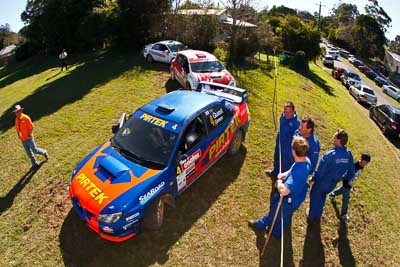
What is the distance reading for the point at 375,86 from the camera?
35281 mm

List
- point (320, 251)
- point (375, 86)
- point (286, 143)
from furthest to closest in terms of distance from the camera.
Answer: point (375, 86) < point (286, 143) < point (320, 251)

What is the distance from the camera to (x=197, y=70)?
11352mm

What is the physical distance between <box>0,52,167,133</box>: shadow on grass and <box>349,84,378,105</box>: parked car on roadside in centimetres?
1438

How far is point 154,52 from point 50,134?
29.4ft

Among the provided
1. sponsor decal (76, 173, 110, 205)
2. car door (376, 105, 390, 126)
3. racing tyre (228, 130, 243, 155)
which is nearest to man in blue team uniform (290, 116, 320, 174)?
racing tyre (228, 130, 243, 155)

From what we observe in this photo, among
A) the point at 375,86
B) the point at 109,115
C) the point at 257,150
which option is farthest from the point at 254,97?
the point at 375,86

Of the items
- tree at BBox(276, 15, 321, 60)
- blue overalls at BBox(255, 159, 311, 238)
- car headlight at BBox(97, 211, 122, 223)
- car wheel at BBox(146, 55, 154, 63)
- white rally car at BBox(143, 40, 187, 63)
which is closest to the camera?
blue overalls at BBox(255, 159, 311, 238)

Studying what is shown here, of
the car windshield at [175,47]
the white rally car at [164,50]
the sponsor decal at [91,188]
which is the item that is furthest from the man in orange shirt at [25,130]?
the car windshield at [175,47]

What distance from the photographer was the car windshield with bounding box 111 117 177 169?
204 inches

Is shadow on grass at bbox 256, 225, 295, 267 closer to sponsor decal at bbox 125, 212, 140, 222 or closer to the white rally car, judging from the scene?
sponsor decal at bbox 125, 212, 140, 222

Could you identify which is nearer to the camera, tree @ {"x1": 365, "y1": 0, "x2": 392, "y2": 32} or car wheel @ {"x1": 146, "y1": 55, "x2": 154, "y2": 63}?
car wheel @ {"x1": 146, "y1": 55, "x2": 154, "y2": 63}

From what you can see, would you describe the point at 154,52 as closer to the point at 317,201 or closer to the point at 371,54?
the point at 317,201

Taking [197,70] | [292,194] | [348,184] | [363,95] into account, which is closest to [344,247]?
[348,184]

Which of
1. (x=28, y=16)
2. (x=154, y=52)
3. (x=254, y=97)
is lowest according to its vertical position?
(x=254, y=97)
